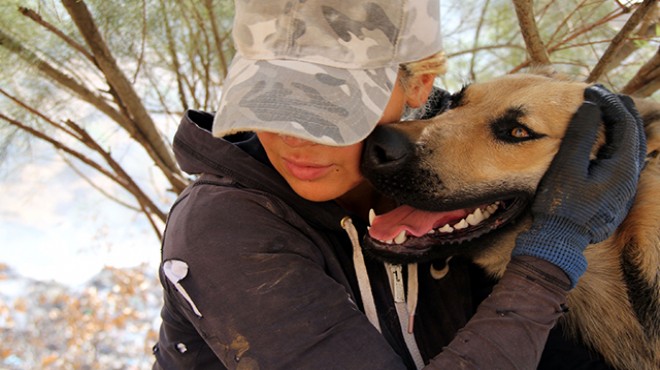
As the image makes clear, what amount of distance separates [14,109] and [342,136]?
246 centimetres

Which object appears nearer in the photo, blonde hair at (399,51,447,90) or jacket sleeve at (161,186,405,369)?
jacket sleeve at (161,186,405,369)

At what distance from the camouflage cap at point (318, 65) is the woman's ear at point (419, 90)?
7.5 inches

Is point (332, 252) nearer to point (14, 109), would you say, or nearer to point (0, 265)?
point (14, 109)

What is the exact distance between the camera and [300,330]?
5.18 ft

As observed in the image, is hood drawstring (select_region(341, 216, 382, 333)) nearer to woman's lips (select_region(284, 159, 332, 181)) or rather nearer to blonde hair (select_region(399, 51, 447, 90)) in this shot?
woman's lips (select_region(284, 159, 332, 181))

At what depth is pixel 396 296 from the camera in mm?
1932

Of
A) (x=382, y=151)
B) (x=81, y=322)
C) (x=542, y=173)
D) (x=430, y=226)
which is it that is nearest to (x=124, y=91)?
(x=382, y=151)

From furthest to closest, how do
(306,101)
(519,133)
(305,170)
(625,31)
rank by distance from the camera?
(625,31), (519,133), (305,170), (306,101)

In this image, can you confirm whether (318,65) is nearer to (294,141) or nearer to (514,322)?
(294,141)

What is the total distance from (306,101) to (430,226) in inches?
24.8

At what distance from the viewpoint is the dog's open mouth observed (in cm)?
188

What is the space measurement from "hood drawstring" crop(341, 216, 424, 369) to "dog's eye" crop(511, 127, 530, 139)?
58cm

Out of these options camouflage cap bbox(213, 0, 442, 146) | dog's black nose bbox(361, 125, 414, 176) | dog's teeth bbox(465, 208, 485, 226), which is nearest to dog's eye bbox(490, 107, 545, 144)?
dog's teeth bbox(465, 208, 485, 226)

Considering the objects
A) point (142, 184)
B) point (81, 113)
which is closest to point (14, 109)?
point (81, 113)
